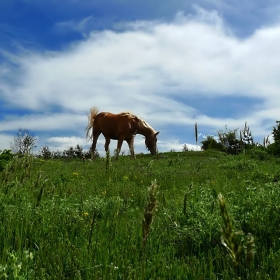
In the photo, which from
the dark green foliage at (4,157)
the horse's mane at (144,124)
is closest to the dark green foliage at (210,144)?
the horse's mane at (144,124)

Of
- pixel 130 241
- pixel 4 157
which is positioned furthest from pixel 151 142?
pixel 130 241

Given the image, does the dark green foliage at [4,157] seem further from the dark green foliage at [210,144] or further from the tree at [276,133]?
the dark green foliage at [210,144]

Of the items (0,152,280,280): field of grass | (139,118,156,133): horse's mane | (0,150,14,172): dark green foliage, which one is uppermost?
(139,118,156,133): horse's mane

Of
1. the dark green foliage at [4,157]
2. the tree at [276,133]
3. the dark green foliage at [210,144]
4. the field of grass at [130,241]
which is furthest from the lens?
the dark green foliage at [210,144]

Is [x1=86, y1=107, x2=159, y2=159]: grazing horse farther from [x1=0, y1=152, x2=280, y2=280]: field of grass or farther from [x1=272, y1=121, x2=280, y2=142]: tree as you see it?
Answer: [x1=0, y1=152, x2=280, y2=280]: field of grass

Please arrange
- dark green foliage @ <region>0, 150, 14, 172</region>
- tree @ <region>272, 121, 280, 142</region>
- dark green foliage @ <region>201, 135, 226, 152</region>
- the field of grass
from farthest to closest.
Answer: dark green foliage @ <region>201, 135, 226, 152</region> → tree @ <region>272, 121, 280, 142</region> → dark green foliage @ <region>0, 150, 14, 172</region> → the field of grass

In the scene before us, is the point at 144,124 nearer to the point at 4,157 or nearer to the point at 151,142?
the point at 151,142

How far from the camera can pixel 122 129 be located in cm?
2481

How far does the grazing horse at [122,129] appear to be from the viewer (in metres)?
24.8

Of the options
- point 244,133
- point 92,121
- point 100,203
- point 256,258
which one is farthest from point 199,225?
point 92,121

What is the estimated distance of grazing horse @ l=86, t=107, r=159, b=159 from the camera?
24.8m

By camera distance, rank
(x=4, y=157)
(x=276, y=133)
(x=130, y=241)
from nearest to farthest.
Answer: (x=130, y=241), (x=4, y=157), (x=276, y=133)

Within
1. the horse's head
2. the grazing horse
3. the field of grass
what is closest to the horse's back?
the grazing horse

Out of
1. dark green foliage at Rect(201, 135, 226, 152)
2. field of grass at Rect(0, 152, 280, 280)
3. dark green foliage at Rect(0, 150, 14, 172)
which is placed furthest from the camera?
dark green foliage at Rect(201, 135, 226, 152)
